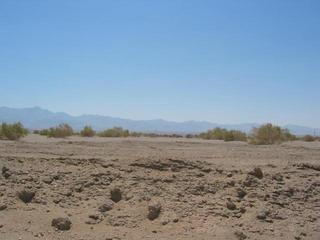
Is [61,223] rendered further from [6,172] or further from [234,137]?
[234,137]

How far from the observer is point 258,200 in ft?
42.5

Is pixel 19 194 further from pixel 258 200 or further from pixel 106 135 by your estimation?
pixel 106 135

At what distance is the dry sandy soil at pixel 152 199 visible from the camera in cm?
1121

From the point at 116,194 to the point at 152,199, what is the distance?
2.82 feet

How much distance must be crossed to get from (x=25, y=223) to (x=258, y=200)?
5.52 meters

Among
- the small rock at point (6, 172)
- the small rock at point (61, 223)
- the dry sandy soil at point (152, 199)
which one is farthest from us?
the small rock at point (6, 172)

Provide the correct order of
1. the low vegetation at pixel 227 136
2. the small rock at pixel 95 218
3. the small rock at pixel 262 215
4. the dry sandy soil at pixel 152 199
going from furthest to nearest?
the low vegetation at pixel 227 136 < the small rock at pixel 262 215 < the small rock at pixel 95 218 < the dry sandy soil at pixel 152 199

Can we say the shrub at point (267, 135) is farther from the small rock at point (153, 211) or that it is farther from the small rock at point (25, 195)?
the small rock at point (25, 195)

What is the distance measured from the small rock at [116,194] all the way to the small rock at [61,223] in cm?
162

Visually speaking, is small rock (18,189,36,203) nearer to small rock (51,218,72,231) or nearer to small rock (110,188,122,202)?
small rock (51,218,72,231)

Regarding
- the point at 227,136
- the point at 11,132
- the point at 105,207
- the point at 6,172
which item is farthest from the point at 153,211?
the point at 227,136

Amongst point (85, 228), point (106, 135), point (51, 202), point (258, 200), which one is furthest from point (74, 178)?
point (106, 135)

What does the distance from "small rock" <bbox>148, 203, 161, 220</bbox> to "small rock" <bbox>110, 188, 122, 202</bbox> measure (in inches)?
39.4

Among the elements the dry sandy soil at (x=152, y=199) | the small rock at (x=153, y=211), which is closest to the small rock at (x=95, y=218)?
the dry sandy soil at (x=152, y=199)
